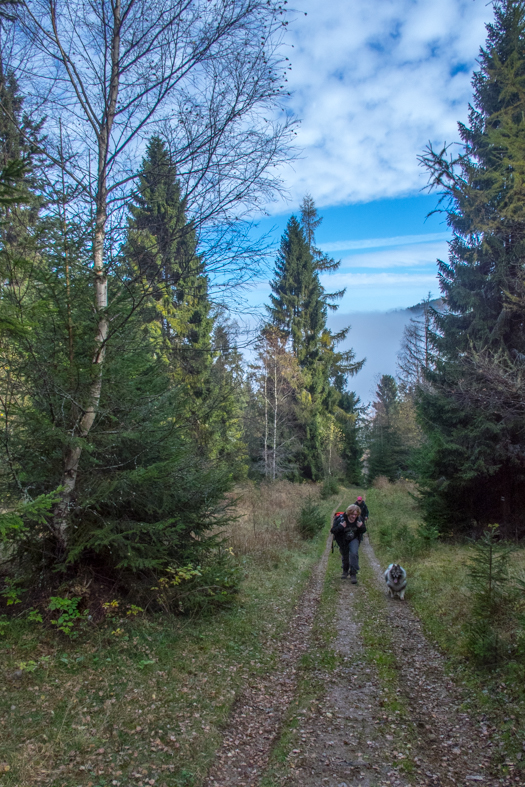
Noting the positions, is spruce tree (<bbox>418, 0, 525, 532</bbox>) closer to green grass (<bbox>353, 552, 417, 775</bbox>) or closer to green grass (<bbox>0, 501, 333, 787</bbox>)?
green grass (<bbox>353, 552, 417, 775</bbox>)

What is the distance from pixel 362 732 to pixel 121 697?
2.57 m

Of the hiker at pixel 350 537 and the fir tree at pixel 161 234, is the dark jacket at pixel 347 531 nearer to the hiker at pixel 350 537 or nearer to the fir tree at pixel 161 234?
the hiker at pixel 350 537

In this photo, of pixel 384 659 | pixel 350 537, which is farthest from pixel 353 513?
pixel 384 659

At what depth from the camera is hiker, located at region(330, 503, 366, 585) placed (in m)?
9.81

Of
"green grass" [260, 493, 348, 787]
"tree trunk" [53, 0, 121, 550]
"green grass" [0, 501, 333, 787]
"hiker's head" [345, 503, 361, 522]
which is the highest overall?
"tree trunk" [53, 0, 121, 550]

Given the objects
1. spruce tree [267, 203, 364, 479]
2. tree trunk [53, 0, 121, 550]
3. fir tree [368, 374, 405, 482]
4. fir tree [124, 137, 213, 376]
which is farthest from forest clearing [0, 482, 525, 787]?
fir tree [368, 374, 405, 482]

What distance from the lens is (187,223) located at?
17.7 feet

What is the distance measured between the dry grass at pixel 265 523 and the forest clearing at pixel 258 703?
6.43ft

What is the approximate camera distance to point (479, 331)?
1275 centimetres

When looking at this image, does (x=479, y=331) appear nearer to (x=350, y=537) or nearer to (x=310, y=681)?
(x=350, y=537)

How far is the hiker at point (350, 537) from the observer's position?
9812 millimetres

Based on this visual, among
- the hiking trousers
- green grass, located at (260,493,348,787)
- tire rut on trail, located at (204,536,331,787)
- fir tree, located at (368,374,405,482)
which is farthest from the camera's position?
→ fir tree, located at (368,374,405,482)

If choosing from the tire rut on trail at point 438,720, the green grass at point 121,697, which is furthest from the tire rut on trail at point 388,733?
the green grass at point 121,697

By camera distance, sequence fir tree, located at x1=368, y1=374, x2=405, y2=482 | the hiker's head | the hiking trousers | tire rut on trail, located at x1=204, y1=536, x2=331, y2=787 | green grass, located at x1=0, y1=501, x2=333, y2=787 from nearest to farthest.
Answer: green grass, located at x1=0, y1=501, x2=333, y2=787
tire rut on trail, located at x1=204, y1=536, x2=331, y2=787
the hiking trousers
the hiker's head
fir tree, located at x1=368, y1=374, x2=405, y2=482
